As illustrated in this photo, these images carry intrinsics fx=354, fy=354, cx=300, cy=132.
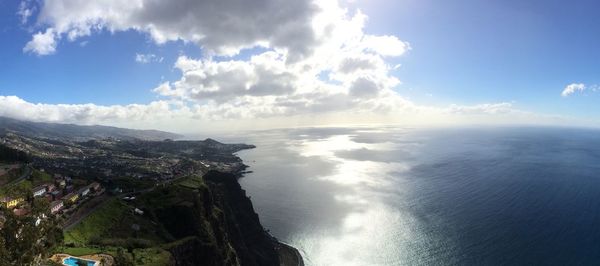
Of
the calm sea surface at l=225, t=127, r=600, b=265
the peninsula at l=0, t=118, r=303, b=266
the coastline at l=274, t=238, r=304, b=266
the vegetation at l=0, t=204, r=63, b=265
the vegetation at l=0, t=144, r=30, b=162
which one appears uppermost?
the vegetation at l=0, t=204, r=63, b=265

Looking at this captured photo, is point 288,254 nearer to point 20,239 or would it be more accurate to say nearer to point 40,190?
point 40,190

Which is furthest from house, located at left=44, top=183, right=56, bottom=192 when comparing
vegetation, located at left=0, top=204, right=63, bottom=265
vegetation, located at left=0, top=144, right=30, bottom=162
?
vegetation, located at left=0, top=204, right=63, bottom=265

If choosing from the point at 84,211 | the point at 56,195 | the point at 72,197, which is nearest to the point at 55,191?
the point at 56,195

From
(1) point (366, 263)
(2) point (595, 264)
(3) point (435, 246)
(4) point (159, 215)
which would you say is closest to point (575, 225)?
(2) point (595, 264)

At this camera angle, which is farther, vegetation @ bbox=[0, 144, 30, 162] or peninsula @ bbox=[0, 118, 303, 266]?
vegetation @ bbox=[0, 144, 30, 162]

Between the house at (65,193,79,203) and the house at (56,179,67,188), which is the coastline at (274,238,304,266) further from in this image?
the house at (56,179,67,188)

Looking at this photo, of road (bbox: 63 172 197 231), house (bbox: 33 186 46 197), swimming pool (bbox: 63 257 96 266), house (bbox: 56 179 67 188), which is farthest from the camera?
house (bbox: 56 179 67 188)

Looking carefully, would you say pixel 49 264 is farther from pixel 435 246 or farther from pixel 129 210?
pixel 435 246

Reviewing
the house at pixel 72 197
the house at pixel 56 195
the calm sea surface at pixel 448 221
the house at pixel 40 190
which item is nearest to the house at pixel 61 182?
the house at pixel 40 190

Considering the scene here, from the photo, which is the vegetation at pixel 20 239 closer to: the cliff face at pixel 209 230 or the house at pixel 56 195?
the cliff face at pixel 209 230

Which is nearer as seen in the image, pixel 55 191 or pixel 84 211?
pixel 84 211
